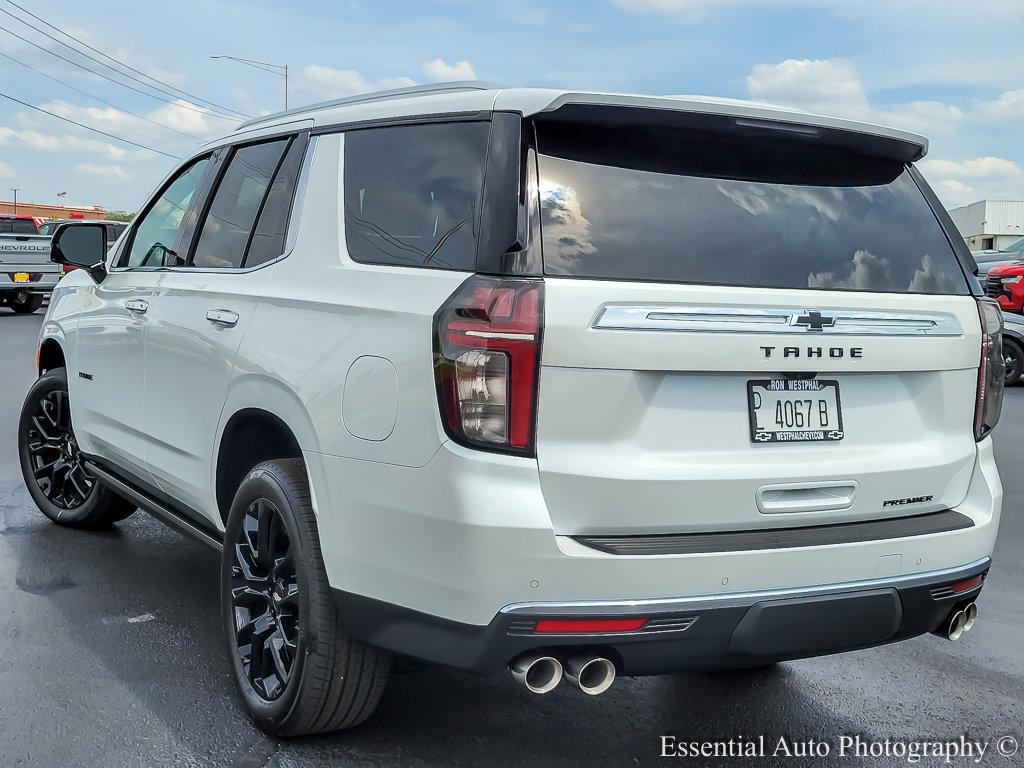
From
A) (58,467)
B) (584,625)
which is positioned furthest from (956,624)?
(58,467)

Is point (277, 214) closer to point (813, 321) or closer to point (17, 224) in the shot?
point (813, 321)

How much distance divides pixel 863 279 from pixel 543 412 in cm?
107

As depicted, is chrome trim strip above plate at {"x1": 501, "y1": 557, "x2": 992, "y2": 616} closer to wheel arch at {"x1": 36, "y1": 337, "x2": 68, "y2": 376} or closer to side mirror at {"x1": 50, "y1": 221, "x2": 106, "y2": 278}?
side mirror at {"x1": 50, "y1": 221, "x2": 106, "y2": 278}

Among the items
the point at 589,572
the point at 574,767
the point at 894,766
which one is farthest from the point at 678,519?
the point at 894,766

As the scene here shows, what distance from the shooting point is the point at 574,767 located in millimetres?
3354

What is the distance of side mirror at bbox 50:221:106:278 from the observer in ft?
17.1

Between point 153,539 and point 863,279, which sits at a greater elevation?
point 863,279

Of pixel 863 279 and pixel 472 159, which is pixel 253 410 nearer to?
pixel 472 159

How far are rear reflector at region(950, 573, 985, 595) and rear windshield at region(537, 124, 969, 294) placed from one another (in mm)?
836

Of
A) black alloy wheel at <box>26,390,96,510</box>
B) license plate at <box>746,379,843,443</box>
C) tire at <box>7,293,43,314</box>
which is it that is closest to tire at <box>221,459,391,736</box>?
license plate at <box>746,379,843,443</box>

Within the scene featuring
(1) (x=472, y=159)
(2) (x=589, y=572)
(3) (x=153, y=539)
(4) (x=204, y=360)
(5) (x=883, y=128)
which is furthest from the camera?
(3) (x=153, y=539)

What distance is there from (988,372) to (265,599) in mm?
2337

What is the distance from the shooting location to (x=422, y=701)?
12.4 feet

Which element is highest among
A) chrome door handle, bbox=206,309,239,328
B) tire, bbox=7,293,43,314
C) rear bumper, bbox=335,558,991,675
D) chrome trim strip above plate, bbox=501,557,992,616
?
chrome door handle, bbox=206,309,239,328
